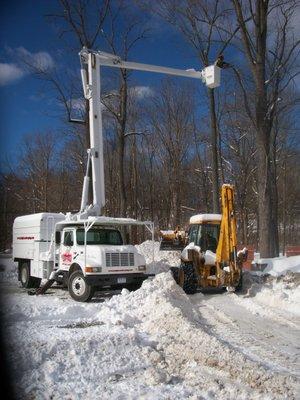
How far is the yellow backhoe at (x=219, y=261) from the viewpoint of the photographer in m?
15.1

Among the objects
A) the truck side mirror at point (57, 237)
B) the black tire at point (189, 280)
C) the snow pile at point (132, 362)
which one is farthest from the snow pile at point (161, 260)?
the snow pile at point (132, 362)

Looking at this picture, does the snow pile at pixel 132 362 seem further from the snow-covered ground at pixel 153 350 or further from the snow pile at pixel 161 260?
the snow pile at pixel 161 260

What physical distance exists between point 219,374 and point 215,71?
13218mm

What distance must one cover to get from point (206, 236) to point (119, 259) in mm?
3621

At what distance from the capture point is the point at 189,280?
1558 cm

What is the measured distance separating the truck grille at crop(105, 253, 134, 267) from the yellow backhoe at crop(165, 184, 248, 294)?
1612 mm

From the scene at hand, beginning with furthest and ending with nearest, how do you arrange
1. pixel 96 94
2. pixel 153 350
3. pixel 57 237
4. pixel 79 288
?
pixel 96 94
pixel 57 237
pixel 79 288
pixel 153 350

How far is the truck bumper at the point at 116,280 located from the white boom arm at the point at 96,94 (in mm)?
2659

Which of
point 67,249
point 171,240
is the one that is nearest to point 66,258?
point 67,249

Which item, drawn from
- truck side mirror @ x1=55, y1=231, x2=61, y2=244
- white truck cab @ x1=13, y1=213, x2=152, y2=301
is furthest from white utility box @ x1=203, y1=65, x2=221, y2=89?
truck side mirror @ x1=55, y1=231, x2=61, y2=244

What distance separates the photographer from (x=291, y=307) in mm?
12812

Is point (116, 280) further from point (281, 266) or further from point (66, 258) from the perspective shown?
point (281, 266)

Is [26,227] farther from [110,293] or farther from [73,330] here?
[73,330]

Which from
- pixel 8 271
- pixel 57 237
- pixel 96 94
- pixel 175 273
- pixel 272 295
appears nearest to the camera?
pixel 272 295
